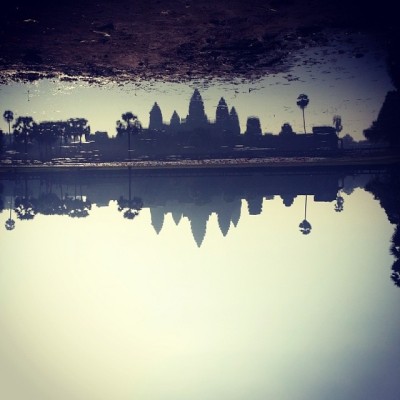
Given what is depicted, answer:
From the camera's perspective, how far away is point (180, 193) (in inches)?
1228

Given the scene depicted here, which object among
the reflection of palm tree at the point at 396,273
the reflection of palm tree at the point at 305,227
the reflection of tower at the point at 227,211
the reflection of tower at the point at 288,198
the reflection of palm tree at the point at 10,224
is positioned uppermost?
the reflection of tower at the point at 288,198

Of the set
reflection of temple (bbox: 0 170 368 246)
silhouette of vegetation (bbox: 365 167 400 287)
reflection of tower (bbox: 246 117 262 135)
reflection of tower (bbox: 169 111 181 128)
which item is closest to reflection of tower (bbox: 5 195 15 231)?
reflection of temple (bbox: 0 170 368 246)

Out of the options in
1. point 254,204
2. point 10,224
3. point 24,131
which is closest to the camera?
point 10,224

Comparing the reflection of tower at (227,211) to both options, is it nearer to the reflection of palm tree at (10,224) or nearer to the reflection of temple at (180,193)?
the reflection of temple at (180,193)

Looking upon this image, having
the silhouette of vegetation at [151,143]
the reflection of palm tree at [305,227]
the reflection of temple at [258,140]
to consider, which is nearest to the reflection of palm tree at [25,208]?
the reflection of palm tree at [305,227]

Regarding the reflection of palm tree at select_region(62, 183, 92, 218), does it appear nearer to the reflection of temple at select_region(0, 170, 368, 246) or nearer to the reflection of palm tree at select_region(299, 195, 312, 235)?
the reflection of temple at select_region(0, 170, 368, 246)

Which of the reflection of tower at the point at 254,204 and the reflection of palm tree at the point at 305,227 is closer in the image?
the reflection of palm tree at the point at 305,227

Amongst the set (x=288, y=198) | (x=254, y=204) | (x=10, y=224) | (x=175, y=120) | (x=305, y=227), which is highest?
(x=175, y=120)

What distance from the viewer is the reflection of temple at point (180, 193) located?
23281mm

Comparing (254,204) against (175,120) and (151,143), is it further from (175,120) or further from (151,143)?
(175,120)

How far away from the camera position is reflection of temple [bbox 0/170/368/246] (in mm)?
23281

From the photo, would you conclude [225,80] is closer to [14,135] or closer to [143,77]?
[143,77]

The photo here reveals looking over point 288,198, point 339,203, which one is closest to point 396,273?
point 339,203

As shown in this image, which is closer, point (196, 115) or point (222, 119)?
point (222, 119)
